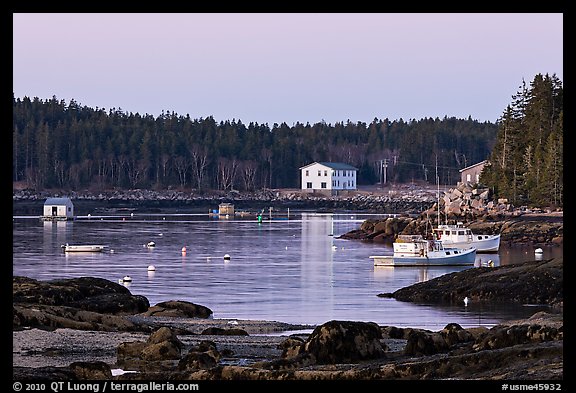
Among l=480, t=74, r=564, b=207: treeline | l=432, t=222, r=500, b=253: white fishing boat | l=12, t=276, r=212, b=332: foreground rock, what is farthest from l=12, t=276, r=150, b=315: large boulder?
l=480, t=74, r=564, b=207: treeline

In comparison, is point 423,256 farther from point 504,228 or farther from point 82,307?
point 82,307

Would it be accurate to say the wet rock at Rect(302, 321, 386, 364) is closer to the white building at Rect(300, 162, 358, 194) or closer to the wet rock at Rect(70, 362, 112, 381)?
the wet rock at Rect(70, 362, 112, 381)

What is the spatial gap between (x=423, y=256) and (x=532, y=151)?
144 ft

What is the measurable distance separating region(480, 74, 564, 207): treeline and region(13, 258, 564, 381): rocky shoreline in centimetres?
6656

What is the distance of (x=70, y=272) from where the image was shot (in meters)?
57.1

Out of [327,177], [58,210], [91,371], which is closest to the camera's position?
[91,371]

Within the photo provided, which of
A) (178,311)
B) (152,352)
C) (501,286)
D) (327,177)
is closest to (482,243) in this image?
(501,286)

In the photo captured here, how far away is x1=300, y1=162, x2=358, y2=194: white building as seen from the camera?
180275 millimetres

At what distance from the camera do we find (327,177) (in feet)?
593

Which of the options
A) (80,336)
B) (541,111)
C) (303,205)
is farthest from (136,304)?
(303,205)

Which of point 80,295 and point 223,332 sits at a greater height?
point 80,295

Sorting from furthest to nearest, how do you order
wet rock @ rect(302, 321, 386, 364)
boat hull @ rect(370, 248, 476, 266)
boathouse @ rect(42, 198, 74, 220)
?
boathouse @ rect(42, 198, 74, 220), boat hull @ rect(370, 248, 476, 266), wet rock @ rect(302, 321, 386, 364)

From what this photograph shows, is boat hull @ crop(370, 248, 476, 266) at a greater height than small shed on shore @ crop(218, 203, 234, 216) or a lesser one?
lesser
